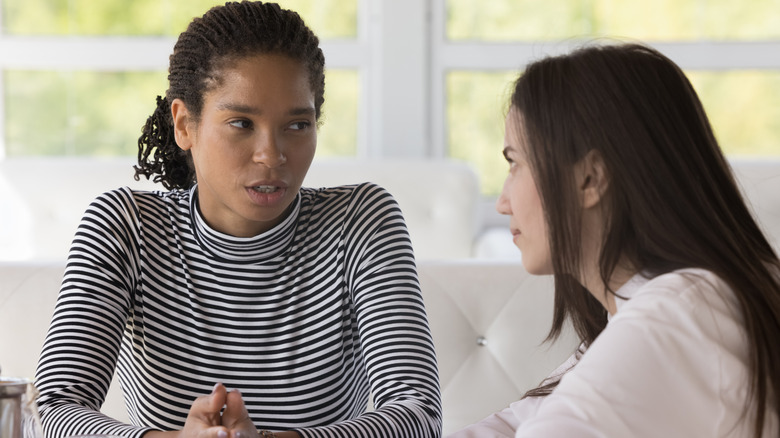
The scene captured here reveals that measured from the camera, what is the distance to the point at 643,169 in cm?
80

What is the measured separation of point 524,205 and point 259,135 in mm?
436

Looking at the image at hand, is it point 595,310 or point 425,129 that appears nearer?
point 595,310

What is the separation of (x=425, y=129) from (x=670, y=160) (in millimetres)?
2322

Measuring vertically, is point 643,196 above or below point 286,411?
above

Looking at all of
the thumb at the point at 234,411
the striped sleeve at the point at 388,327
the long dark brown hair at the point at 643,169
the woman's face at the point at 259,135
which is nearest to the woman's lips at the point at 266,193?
the woman's face at the point at 259,135

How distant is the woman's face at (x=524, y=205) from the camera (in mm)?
899

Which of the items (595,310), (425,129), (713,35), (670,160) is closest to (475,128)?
(425,129)

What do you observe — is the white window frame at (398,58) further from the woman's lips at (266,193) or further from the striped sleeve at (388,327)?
the woman's lips at (266,193)

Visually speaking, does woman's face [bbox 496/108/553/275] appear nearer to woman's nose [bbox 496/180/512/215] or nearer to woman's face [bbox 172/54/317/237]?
woman's nose [bbox 496/180/512/215]

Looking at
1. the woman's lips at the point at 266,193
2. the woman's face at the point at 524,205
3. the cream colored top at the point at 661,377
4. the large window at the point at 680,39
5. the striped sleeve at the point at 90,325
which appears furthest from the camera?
the large window at the point at 680,39

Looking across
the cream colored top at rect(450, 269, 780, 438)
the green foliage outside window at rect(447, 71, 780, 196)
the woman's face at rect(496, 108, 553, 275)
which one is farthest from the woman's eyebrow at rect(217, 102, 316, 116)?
the green foliage outside window at rect(447, 71, 780, 196)

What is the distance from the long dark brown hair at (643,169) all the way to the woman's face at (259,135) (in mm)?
427

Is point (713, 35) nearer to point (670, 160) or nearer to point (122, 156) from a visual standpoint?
point (122, 156)

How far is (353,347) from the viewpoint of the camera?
4.31 feet
